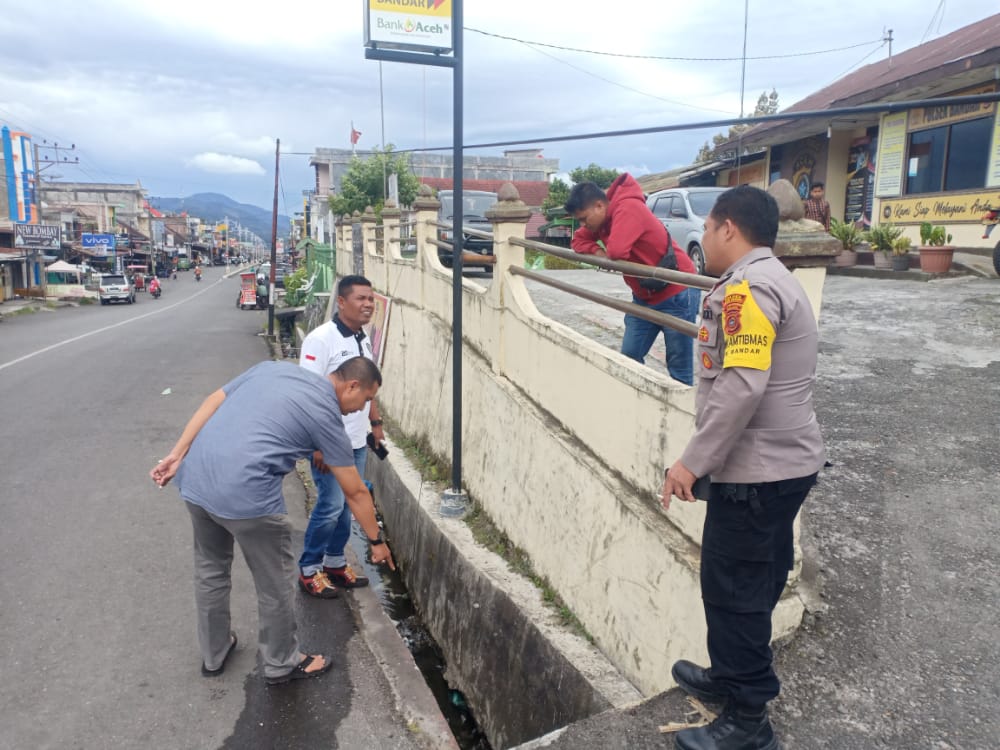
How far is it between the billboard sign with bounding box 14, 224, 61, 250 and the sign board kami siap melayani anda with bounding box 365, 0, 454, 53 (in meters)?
38.0

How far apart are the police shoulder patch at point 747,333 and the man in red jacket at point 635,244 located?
6.70 ft

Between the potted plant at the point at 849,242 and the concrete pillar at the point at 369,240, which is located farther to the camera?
the concrete pillar at the point at 369,240

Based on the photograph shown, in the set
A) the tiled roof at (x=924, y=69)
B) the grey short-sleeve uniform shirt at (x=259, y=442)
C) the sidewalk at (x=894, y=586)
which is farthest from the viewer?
the tiled roof at (x=924, y=69)

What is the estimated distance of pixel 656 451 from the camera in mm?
3543

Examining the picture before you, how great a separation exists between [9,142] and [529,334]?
1773 inches

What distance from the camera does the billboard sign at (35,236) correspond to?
36406mm

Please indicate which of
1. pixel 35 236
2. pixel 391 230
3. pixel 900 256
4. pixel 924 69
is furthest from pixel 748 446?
pixel 35 236

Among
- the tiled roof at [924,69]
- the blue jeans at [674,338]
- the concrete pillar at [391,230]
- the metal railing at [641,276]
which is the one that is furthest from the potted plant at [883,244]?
the metal railing at [641,276]

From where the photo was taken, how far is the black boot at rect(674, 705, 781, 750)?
2412mm

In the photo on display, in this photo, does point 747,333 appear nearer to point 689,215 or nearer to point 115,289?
point 689,215

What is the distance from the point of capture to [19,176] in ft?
132

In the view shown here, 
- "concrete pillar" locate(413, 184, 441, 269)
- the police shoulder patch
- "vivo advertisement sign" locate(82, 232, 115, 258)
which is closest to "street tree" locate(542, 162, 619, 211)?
"concrete pillar" locate(413, 184, 441, 269)

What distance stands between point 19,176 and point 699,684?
48.3 metres

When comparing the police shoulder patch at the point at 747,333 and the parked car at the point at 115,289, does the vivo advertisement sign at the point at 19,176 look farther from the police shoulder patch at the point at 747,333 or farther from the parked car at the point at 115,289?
the police shoulder patch at the point at 747,333
